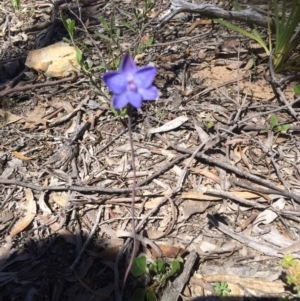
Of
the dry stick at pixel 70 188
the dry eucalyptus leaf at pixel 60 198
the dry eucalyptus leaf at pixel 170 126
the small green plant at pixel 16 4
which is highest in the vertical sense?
the small green plant at pixel 16 4

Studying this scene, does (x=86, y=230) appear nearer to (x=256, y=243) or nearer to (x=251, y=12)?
(x=256, y=243)

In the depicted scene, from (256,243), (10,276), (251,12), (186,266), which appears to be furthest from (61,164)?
(251,12)

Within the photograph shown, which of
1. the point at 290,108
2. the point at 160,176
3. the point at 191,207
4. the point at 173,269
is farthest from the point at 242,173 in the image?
the point at 173,269

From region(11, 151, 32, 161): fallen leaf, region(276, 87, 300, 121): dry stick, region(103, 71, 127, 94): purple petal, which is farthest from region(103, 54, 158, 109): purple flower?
region(276, 87, 300, 121): dry stick

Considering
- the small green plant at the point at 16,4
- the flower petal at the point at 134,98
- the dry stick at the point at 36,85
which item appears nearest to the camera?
the flower petal at the point at 134,98

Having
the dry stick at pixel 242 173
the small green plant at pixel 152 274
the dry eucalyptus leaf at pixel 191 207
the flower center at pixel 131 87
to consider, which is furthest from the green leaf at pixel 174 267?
the flower center at pixel 131 87

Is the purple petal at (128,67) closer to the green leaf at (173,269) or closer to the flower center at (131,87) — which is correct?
the flower center at (131,87)
